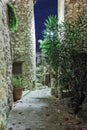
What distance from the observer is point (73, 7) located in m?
7.09

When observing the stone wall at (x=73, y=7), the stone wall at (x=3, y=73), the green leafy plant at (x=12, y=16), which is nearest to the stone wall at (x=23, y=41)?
the stone wall at (x=73, y=7)

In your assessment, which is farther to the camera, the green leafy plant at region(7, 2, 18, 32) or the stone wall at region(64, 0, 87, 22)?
the stone wall at region(64, 0, 87, 22)

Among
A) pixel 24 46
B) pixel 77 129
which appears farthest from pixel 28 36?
pixel 77 129

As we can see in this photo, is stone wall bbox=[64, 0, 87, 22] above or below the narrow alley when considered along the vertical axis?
above

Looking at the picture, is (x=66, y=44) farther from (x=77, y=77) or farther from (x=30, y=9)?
(x=30, y=9)

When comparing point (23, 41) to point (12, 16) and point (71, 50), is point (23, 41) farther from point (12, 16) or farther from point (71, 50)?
point (71, 50)

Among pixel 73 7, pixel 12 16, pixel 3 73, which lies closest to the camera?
pixel 3 73

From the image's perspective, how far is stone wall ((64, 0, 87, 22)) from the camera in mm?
7016

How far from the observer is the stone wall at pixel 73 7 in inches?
276

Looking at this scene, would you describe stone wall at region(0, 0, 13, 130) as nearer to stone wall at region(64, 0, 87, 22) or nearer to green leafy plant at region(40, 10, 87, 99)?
green leafy plant at region(40, 10, 87, 99)

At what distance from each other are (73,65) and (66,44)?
0.69 meters

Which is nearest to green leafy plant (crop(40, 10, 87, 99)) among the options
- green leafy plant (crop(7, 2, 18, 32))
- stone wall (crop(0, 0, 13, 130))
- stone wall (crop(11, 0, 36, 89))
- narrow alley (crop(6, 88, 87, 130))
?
narrow alley (crop(6, 88, 87, 130))

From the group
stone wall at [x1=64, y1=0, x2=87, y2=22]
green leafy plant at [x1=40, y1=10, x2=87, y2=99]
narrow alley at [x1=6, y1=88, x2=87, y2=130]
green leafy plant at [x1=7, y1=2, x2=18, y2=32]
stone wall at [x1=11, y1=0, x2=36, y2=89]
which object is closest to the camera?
narrow alley at [x1=6, y1=88, x2=87, y2=130]

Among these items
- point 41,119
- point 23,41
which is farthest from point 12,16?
point 23,41
